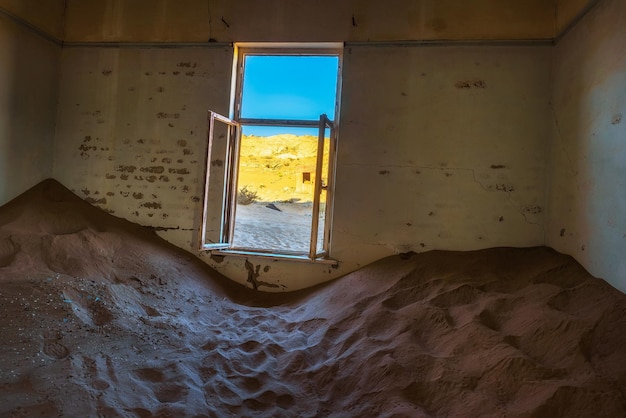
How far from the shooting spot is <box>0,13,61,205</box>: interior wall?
405cm

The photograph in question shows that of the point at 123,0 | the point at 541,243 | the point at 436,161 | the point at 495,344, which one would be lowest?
the point at 495,344

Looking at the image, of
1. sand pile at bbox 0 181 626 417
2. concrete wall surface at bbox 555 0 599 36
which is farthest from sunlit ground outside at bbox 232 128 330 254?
concrete wall surface at bbox 555 0 599 36

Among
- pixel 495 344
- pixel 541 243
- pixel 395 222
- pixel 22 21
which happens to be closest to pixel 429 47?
pixel 395 222

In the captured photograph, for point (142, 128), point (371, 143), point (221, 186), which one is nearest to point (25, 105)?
point (142, 128)

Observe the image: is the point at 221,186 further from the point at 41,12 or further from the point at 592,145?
the point at 592,145

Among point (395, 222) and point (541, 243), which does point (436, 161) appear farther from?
point (541, 243)

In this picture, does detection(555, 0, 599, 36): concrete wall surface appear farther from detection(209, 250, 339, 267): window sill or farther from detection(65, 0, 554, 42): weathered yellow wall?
detection(209, 250, 339, 267): window sill

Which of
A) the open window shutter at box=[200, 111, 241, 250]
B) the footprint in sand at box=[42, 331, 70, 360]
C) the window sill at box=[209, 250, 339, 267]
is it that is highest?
the open window shutter at box=[200, 111, 241, 250]

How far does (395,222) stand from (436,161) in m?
0.76

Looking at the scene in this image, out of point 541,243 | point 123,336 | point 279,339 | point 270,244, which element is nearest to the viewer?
point 123,336

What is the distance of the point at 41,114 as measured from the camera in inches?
176

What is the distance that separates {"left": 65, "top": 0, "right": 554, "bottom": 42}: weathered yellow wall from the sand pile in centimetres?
228

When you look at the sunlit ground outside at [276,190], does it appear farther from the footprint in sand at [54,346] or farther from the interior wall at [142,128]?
the footprint in sand at [54,346]

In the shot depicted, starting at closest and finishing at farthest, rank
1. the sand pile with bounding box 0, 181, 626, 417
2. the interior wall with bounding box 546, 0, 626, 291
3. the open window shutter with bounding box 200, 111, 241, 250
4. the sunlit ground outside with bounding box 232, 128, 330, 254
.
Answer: the sand pile with bounding box 0, 181, 626, 417 → the interior wall with bounding box 546, 0, 626, 291 → the open window shutter with bounding box 200, 111, 241, 250 → the sunlit ground outside with bounding box 232, 128, 330, 254
